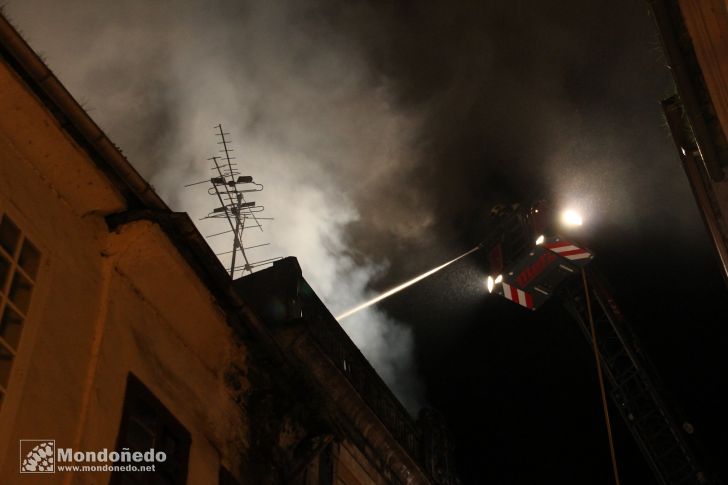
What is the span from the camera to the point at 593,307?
65.5 feet

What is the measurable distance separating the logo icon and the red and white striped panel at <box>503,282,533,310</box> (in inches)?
490

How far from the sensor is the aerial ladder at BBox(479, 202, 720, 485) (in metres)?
17.6

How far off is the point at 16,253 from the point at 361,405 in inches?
256

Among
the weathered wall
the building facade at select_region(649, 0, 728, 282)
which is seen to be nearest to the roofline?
the weathered wall

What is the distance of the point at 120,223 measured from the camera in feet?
28.9

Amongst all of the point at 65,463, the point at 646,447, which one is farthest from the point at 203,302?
the point at 646,447

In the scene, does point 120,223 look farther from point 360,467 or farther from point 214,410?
point 360,467

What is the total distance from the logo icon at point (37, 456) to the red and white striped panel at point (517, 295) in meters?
12.4

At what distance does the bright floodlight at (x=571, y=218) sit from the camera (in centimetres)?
1706

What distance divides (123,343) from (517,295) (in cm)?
1114

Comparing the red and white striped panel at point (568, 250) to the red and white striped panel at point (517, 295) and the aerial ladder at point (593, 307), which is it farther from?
the red and white striped panel at point (517, 295)

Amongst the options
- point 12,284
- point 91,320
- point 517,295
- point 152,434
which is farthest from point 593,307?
point 12,284

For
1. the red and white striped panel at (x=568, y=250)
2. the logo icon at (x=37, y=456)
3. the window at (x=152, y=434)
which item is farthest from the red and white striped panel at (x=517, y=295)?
the logo icon at (x=37, y=456)

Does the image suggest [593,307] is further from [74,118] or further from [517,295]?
[74,118]
